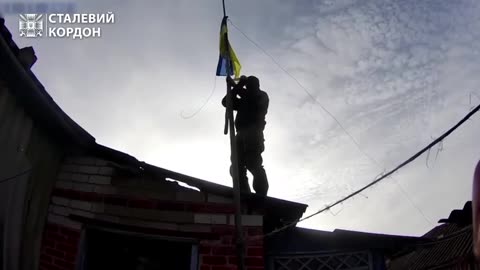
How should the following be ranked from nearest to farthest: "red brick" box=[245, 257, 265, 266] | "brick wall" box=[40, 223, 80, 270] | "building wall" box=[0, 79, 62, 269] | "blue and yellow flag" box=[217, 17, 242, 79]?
"building wall" box=[0, 79, 62, 269] → "red brick" box=[245, 257, 265, 266] → "brick wall" box=[40, 223, 80, 270] → "blue and yellow flag" box=[217, 17, 242, 79]

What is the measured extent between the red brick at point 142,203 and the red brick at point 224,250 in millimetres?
922

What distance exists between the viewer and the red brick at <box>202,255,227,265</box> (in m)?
4.45

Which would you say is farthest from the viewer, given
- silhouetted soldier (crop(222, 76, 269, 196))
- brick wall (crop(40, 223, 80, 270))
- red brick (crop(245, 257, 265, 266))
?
silhouetted soldier (crop(222, 76, 269, 196))

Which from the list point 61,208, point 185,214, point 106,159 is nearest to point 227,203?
point 185,214

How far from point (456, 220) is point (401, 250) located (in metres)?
1.23

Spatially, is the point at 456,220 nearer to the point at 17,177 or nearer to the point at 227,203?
the point at 227,203

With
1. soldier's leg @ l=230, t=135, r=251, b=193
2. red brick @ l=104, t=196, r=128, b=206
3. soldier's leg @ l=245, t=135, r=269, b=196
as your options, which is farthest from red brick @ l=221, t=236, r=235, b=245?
soldier's leg @ l=245, t=135, r=269, b=196

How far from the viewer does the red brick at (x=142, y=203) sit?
474cm

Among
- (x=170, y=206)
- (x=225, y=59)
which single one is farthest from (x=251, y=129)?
(x=170, y=206)

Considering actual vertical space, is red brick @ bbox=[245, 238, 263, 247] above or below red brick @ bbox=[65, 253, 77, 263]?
above

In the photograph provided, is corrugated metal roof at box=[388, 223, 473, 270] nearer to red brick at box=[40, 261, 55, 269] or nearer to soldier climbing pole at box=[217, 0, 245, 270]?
soldier climbing pole at box=[217, 0, 245, 270]

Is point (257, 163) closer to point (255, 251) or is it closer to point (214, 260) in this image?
point (255, 251)

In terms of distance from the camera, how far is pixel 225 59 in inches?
218

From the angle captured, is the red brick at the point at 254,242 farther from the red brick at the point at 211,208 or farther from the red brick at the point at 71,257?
the red brick at the point at 71,257
